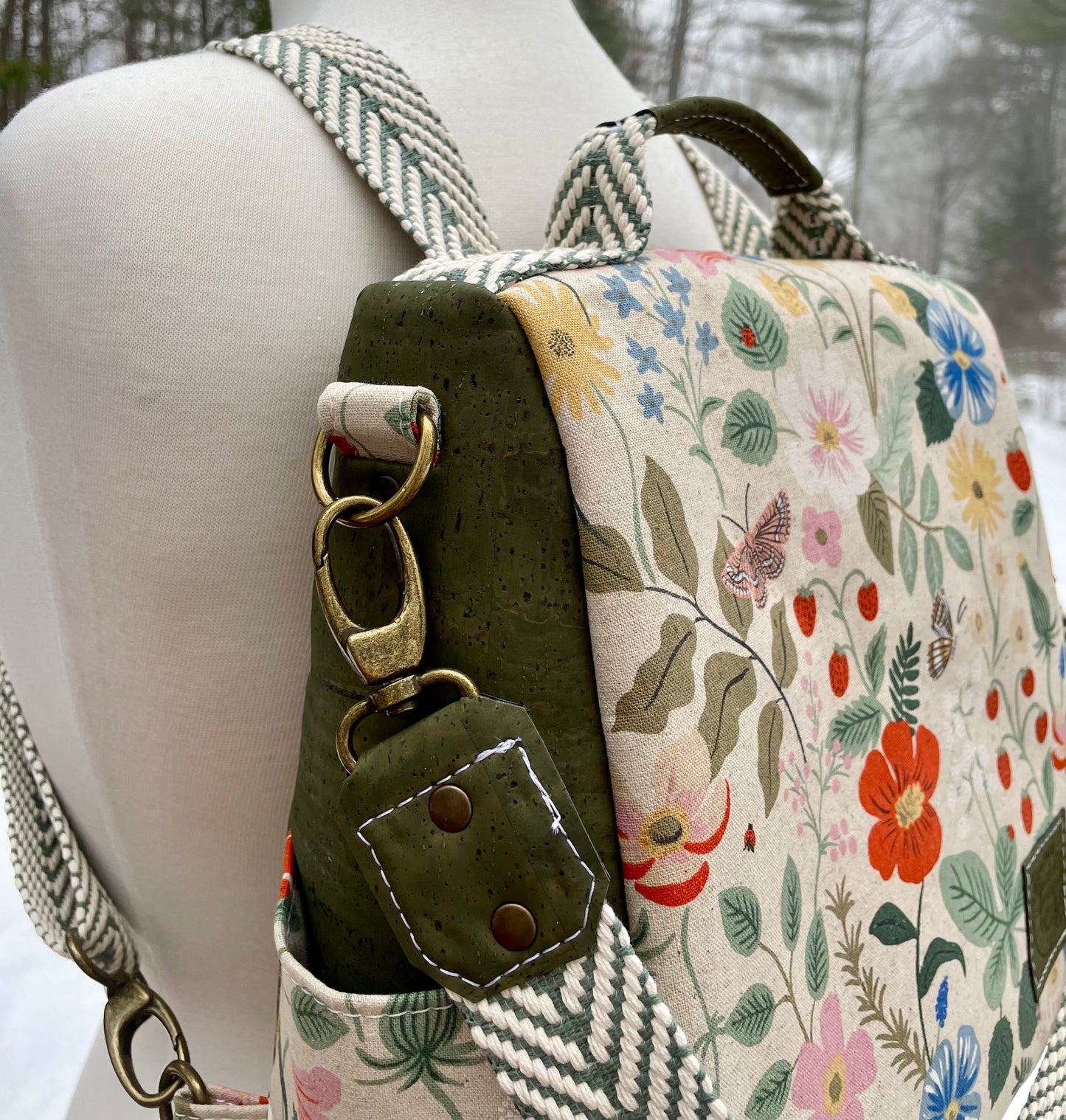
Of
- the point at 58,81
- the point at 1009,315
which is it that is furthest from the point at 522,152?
the point at 1009,315

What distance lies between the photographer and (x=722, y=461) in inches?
14.8

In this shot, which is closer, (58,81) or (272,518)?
(272,518)

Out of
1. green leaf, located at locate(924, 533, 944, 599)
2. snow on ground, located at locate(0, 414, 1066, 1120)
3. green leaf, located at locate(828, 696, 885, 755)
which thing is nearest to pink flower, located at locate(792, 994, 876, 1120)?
green leaf, located at locate(828, 696, 885, 755)

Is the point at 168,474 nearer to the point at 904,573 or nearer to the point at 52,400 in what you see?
the point at 52,400

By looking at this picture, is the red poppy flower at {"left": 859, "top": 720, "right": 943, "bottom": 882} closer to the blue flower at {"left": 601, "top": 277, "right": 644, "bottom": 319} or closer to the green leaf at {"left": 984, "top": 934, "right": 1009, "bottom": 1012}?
the green leaf at {"left": 984, "top": 934, "right": 1009, "bottom": 1012}

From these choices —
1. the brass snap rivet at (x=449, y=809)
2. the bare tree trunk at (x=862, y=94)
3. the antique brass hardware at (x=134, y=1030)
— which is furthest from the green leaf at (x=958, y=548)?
the bare tree trunk at (x=862, y=94)

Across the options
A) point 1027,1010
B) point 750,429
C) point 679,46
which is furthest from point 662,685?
point 679,46

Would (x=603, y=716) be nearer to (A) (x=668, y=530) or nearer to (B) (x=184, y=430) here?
(A) (x=668, y=530)

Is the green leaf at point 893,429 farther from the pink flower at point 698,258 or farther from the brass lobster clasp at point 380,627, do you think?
the brass lobster clasp at point 380,627

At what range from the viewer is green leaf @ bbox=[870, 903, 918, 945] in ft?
1.34

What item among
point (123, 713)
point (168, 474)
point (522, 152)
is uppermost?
point (522, 152)

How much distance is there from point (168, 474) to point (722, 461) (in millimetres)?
219

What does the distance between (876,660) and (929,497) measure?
0.33 ft

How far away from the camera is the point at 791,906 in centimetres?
36
